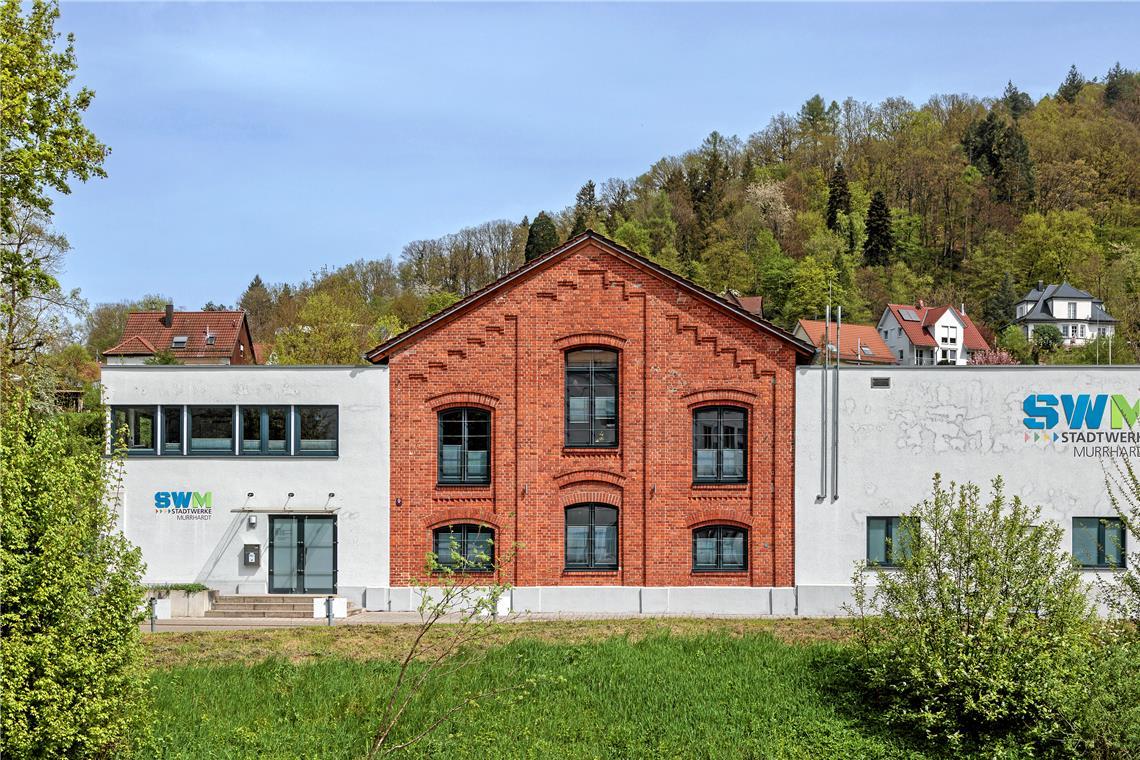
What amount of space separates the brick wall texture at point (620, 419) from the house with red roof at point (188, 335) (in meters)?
48.4

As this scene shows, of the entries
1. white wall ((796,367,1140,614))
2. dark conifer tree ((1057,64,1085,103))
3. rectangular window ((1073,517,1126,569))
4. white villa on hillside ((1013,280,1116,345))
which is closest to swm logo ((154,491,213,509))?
white wall ((796,367,1140,614))

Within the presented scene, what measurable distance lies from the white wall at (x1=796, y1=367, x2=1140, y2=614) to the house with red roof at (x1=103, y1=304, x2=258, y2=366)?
54332 millimetres

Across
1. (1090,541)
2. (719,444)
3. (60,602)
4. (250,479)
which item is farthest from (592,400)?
(60,602)

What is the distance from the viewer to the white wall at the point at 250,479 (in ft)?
86.0

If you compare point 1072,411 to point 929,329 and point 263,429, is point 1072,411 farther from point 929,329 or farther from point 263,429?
point 929,329

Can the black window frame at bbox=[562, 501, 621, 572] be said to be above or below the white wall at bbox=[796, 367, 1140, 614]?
below

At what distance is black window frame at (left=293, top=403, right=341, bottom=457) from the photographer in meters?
26.3

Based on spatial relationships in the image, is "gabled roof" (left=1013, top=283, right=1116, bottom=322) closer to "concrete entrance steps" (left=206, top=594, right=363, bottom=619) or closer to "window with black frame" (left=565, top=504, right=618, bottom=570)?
"window with black frame" (left=565, top=504, right=618, bottom=570)

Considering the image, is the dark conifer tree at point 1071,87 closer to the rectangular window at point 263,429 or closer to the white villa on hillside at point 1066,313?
the white villa on hillside at point 1066,313

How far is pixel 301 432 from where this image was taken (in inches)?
1046

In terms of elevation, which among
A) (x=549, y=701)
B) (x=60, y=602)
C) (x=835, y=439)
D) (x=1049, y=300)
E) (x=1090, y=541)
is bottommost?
(x=549, y=701)

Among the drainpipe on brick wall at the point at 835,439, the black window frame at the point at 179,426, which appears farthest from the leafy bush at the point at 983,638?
the black window frame at the point at 179,426

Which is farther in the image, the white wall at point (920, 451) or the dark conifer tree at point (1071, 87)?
the dark conifer tree at point (1071, 87)

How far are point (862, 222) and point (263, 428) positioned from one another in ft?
313
